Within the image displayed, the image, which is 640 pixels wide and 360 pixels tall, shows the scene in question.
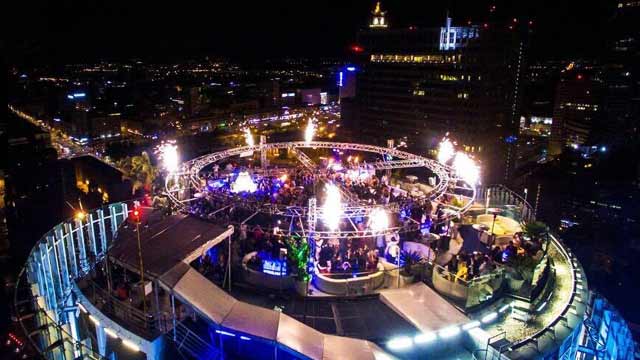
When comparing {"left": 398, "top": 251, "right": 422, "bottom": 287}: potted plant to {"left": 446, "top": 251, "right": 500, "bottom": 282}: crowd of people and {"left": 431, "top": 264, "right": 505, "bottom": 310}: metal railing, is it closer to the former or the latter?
{"left": 431, "top": 264, "right": 505, "bottom": 310}: metal railing

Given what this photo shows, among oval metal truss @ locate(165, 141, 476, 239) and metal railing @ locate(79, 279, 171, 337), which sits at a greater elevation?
oval metal truss @ locate(165, 141, 476, 239)

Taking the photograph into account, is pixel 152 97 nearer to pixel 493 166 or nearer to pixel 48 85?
pixel 48 85

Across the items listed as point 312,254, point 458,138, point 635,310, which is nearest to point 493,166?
point 458,138

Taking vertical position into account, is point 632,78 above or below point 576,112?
above

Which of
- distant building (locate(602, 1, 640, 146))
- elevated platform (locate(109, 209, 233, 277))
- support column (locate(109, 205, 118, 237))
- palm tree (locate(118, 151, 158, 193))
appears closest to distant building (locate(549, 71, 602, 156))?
distant building (locate(602, 1, 640, 146))

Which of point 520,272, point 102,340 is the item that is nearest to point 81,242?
point 102,340

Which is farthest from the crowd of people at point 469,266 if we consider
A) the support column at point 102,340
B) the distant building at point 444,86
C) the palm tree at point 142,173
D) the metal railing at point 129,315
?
the distant building at point 444,86
